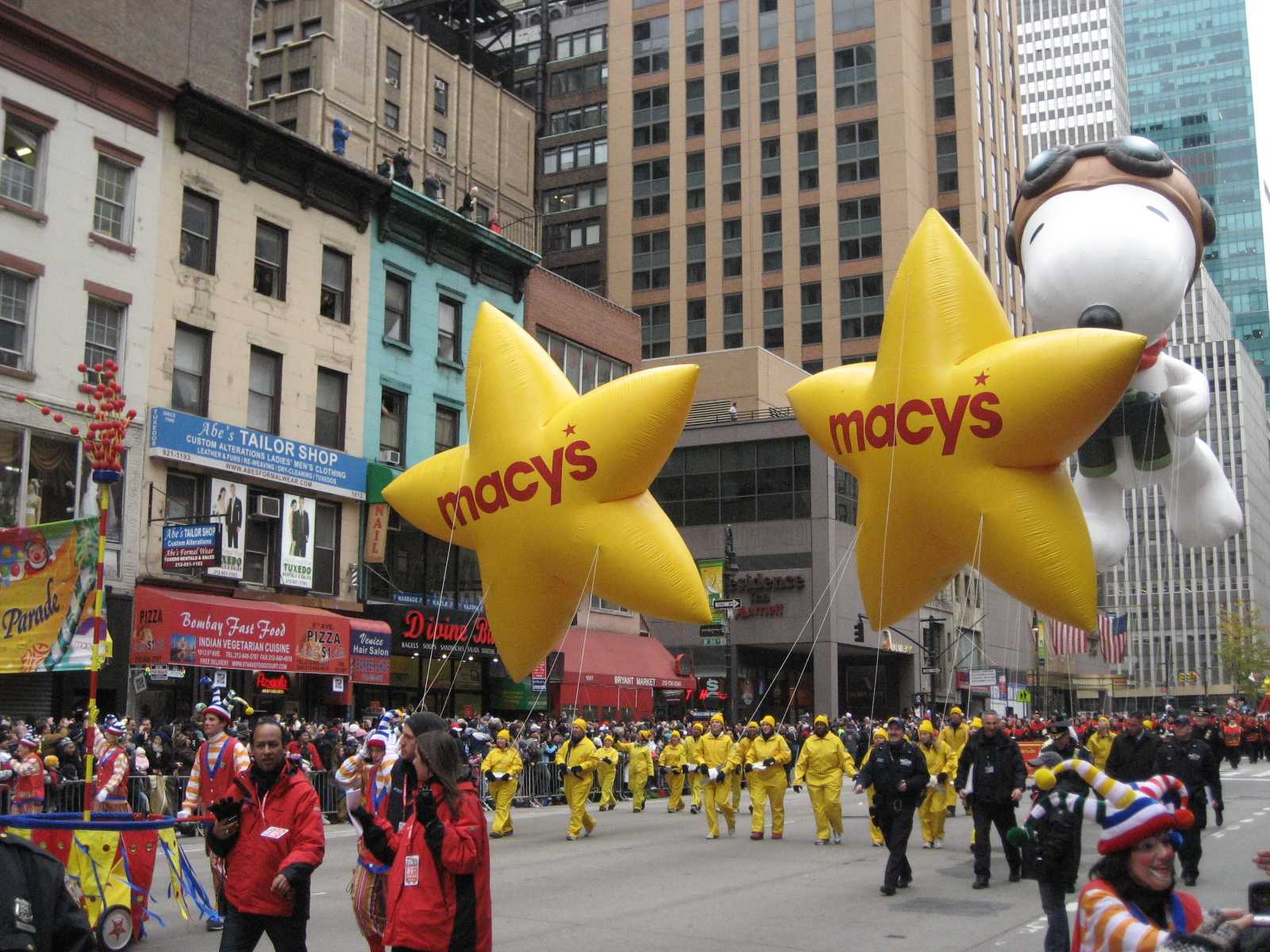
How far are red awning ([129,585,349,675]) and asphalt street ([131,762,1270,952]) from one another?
5.07 meters

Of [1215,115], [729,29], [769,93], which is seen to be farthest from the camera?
[729,29]

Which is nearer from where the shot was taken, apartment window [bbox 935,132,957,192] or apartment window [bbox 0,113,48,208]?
apartment window [bbox 0,113,48,208]

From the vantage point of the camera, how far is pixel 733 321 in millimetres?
66312

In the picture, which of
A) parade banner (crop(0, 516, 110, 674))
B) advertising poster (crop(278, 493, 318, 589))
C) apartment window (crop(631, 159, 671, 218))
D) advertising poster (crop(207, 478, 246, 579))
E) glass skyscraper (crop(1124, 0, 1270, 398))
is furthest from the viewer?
apartment window (crop(631, 159, 671, 218))

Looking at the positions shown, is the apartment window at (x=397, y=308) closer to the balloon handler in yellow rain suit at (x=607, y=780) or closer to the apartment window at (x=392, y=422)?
the apartment window at (x=392, y=422)

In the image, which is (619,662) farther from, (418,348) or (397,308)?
(397,308)

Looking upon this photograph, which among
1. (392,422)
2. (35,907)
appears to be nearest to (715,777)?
(392,422)

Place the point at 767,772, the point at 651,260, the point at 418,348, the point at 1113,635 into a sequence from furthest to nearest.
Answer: the point at 651,260 → the point at 418,348 → the point at 767,772 → the point at 1113,635

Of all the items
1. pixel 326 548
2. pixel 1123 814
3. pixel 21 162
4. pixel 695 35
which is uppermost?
pixel 695 35

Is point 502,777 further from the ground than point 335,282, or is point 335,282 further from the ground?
point 335,282

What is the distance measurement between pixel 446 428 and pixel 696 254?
131 ft

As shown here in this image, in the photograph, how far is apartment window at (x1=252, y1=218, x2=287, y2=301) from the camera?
25.8 metres

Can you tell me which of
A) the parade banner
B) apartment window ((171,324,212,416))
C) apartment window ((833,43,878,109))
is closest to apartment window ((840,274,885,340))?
apartment window ((833,43,878,109))

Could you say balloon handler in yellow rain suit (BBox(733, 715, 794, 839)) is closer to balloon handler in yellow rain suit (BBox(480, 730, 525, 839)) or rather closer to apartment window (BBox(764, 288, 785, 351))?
balloon handler in yellow rain suit (BBox(480, 730, 525, 839))
